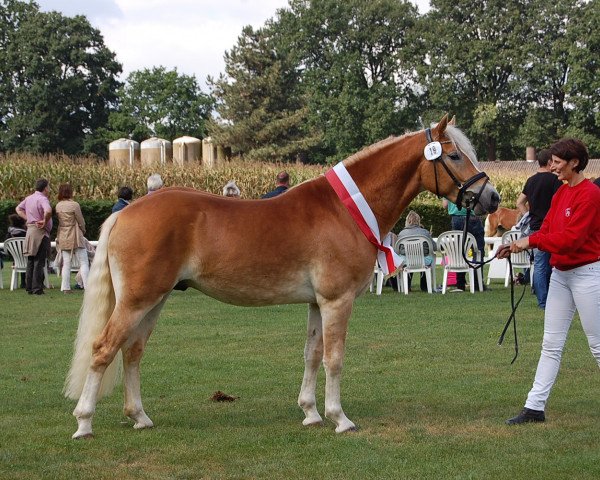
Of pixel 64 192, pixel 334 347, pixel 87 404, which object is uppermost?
pixel 64 192

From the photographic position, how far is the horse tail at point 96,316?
22.7 feet

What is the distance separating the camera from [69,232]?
17484 mm

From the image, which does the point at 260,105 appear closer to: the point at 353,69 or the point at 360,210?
the point at 353,69

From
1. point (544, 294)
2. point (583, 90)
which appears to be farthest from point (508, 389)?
point (583, 90)

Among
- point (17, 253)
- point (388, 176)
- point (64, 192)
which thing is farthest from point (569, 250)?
point (17, 253)

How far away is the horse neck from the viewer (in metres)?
7.19

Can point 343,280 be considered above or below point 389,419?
above

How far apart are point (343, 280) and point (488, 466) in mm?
1795

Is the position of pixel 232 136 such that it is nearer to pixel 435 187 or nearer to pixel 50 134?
pixel 50 134

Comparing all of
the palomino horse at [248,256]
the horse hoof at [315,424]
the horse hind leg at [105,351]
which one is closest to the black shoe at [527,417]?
the palomino horse at [248,256]

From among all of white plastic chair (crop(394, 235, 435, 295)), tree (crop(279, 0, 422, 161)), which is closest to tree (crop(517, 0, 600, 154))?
tree (crop(279, 0, 422, 161))

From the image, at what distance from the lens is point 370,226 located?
709 centimetres

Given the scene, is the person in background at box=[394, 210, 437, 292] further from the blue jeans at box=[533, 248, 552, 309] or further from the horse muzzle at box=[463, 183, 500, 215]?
the horse muzzle at box=[463, 183, 500, 215]

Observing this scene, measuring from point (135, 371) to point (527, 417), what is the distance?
3021mm
